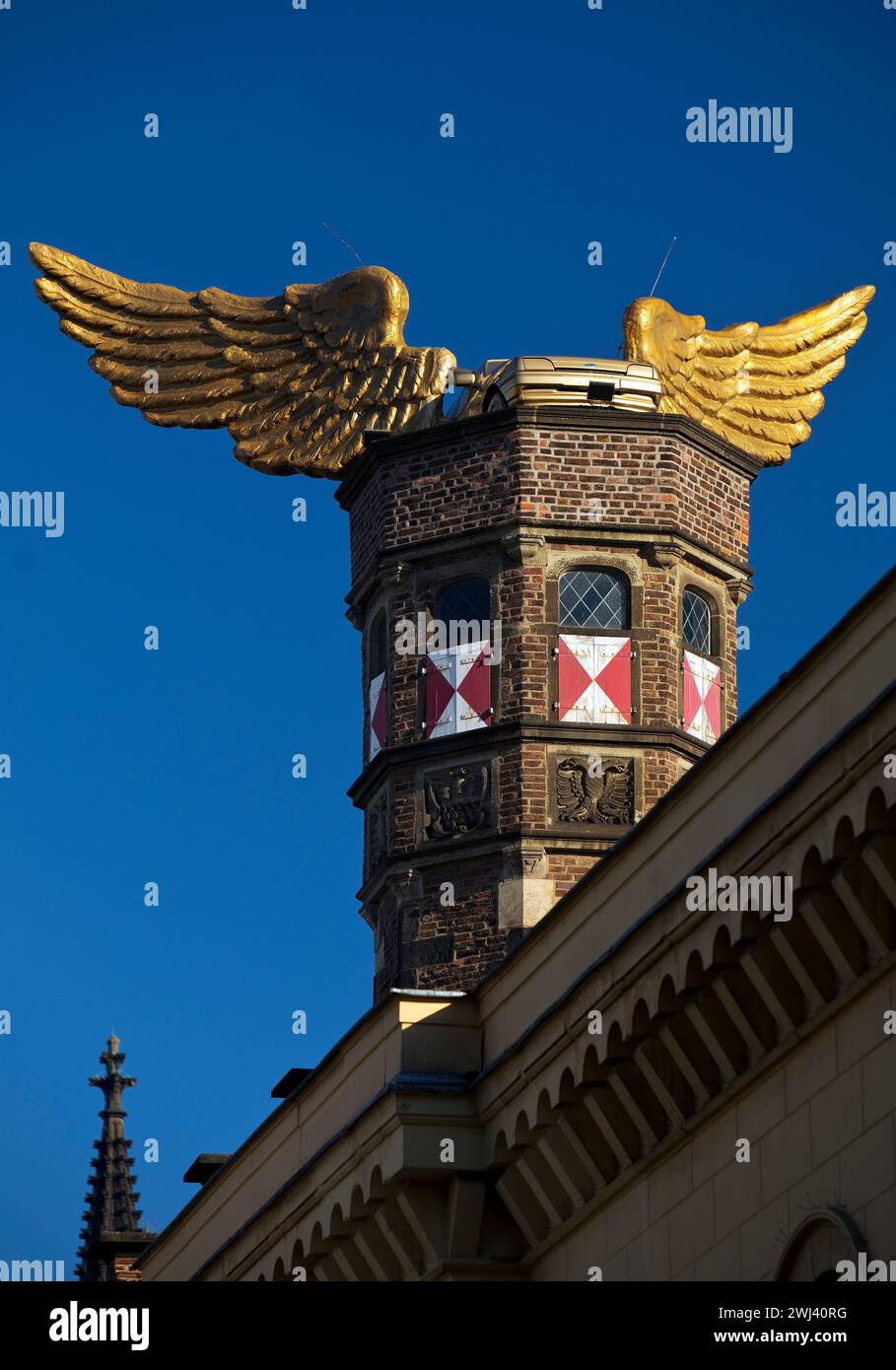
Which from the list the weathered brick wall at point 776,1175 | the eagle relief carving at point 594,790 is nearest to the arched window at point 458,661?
the eagle relief carving at point 594,790

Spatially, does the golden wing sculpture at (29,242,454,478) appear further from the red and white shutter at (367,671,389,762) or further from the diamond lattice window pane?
the diamond lattice window pane

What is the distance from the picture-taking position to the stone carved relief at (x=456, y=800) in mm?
37656

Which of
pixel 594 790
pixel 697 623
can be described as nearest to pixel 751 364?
pixel 697 623

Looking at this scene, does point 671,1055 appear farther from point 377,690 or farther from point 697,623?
point 377,690

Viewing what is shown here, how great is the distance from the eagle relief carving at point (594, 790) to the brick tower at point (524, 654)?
0.02 metres

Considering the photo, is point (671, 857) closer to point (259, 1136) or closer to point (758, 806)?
point (758, 806)

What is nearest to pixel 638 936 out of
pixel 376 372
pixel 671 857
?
pixel 671 857

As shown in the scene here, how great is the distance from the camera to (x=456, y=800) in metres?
37.9

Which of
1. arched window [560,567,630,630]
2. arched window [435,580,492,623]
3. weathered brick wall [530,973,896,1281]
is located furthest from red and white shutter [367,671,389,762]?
weathered brick wall [530,973,896,1281]

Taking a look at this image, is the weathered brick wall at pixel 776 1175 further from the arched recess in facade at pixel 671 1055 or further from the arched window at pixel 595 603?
the arched window at pixel 595 603
